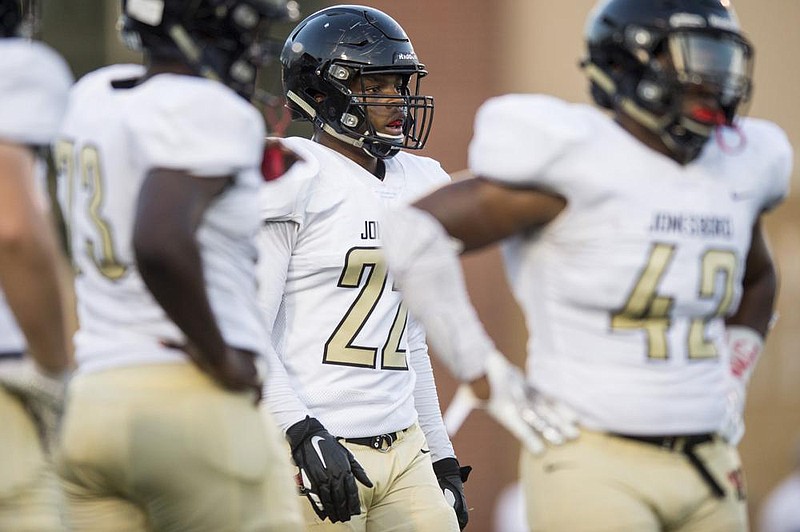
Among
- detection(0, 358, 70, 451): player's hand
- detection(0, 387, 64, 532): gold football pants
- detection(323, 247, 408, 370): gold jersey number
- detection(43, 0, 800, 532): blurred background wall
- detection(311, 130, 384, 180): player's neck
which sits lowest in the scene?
detection(43, 0, 800, 532): blurred background wall

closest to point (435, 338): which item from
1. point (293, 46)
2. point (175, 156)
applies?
point (175, 156)

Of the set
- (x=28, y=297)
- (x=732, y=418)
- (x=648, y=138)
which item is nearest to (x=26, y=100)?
(x=28, y=297)

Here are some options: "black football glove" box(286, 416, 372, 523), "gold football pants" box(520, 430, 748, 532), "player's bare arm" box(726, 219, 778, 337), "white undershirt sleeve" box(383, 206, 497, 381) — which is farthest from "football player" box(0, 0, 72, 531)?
"player's bare arm" box(726, 219, 778, 337)

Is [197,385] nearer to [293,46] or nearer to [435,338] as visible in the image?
[435,338]

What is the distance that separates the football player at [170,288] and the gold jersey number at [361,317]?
1.12 m

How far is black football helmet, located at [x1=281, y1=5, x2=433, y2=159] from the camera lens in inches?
181

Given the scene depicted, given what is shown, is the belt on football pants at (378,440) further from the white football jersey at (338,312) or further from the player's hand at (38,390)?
the player's hand at (38,390)

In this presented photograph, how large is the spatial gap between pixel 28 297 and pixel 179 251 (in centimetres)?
31

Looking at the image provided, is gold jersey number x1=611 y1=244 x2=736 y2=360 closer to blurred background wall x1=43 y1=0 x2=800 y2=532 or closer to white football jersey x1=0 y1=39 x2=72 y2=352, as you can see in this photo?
white football jersey x1=0 y1=39 x2=72 y2=352

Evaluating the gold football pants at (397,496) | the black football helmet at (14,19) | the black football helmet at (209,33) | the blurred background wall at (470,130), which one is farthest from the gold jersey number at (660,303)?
the blurred background wall at (470,130)

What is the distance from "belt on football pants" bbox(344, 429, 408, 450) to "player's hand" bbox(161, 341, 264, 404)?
126 centimetres

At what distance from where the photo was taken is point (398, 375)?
175 inches

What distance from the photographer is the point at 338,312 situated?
435 centimetres

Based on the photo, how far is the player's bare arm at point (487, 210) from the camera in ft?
10.6
